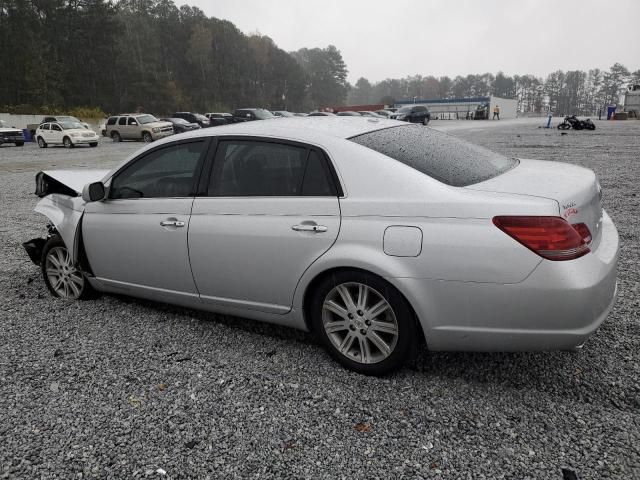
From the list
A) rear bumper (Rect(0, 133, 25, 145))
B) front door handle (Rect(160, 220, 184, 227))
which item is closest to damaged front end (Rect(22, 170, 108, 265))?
front door handle (Rect(160, 220, 184, 227))

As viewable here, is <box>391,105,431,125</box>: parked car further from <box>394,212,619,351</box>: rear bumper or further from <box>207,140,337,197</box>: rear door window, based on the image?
<box>394,212,619,351</box>: rear bumper

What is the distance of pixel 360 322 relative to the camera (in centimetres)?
292

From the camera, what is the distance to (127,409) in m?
2.79

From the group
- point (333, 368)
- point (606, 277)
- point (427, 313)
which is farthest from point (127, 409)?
point (606, 277)

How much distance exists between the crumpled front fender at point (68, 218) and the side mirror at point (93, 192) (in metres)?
0.36

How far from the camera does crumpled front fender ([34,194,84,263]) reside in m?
4.05

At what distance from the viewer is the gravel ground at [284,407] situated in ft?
7.59

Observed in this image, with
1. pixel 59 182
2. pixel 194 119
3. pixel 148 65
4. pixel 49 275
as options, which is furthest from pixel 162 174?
pixel 148 65

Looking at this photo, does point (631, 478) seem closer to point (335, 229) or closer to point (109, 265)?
point (335, 229)

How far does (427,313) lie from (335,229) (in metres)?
0.69

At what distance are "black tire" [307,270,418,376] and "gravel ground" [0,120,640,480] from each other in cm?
10

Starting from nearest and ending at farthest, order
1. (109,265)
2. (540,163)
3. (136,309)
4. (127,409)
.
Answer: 1. (127,409)
2. (540,163)
3. (109,265)
4. (136,309)

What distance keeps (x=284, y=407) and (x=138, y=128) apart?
3002 centimetres

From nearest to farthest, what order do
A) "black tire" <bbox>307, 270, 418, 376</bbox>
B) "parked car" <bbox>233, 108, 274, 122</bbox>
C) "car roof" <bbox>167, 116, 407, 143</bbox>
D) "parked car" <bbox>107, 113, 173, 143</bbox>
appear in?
"black tire" <bbox>307, 270, 418, 376</bbox>, "car roof" <bbox>167, 116, 407, 143</bbox>, "parked car" <bbox>107, 113, 173, 143</bbox>, "parked car" <bbox>233, 108, 274, 122</bbox>
